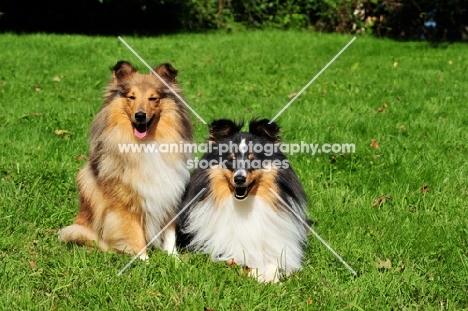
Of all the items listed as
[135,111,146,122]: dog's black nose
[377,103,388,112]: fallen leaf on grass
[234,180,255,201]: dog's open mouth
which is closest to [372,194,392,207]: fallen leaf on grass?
[234,180,255,201]: dog's open mouth

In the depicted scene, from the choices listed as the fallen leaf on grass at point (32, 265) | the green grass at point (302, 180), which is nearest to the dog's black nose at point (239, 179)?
the green grass at point (302, 180)

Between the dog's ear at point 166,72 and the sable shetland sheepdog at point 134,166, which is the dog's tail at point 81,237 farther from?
the dog's ear at point 166,72

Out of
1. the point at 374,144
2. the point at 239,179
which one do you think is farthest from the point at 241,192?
the point at 374,144

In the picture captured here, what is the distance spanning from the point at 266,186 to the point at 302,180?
1815mm

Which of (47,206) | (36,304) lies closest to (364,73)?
(47,206)

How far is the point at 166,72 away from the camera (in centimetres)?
407

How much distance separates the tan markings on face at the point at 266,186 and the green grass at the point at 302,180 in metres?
0.56

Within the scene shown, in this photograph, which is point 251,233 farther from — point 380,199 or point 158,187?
point 380,199

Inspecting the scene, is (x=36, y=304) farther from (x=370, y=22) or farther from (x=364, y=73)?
(x=370, y=22)

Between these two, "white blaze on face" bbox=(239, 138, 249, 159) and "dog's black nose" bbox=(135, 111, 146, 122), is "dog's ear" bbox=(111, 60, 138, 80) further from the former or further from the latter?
"white blaze on face" bbox=(239, 138, 249, 159)

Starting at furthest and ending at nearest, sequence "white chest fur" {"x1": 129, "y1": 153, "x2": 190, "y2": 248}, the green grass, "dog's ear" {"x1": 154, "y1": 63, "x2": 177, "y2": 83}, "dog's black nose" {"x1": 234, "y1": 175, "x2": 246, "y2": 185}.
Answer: "dog's ear" {"x1": 154, "y1": 63, "x2": 177, "y2": 83}
"white chest fur" {"x1": 129, "y1": 153, "x2": 190, "y2": 248}
"dog's black nose" {"x1": 234, "y1": 175, "x2": 246, "y2": 185}
the green grass

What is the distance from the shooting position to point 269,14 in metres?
18.3

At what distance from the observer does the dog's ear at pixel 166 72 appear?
405 centimetres

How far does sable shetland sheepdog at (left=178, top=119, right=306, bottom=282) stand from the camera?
3.72 meters
